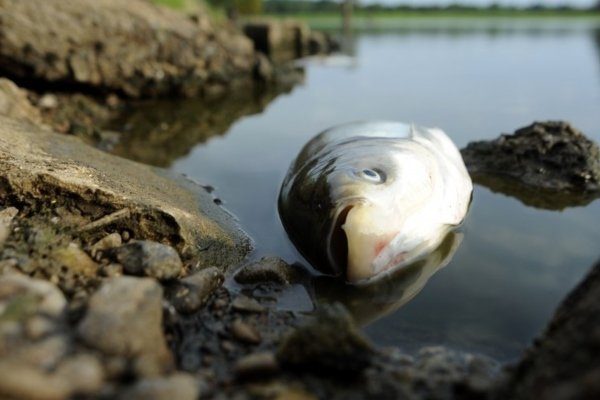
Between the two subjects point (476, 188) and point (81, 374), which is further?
point (476, 188)

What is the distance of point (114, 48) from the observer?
12.2m

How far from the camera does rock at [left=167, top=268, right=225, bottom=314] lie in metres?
3.80

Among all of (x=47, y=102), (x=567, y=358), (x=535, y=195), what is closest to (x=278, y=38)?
(x=47, y=102)

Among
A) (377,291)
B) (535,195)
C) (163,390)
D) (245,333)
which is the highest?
(535,195)

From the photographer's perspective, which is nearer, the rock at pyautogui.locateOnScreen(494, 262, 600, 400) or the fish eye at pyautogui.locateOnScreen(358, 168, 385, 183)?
the rock at pyautogui.locateOnScreen(494, 262, 600, 400)

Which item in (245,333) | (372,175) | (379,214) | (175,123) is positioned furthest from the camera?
(175,123)

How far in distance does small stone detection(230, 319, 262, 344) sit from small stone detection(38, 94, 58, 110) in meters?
7.69

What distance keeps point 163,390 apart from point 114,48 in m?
11.0

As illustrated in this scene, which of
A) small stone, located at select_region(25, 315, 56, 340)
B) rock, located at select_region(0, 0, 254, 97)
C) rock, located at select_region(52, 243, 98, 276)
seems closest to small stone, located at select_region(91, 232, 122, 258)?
rock, located at select_region(52, 243, 98, 276)

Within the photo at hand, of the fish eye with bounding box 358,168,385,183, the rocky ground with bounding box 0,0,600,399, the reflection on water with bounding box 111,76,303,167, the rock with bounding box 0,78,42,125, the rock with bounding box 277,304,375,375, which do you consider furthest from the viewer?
the reflection on water with bounding box 111,76,303,167

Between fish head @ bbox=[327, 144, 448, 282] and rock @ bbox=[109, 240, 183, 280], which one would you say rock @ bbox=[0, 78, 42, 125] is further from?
fish head @ bbox=[327, 144, 448, 282]

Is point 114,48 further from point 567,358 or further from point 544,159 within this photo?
point 567,358

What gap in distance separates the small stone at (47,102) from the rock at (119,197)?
4345 mm

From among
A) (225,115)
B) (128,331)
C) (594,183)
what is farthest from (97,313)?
(225,115)
